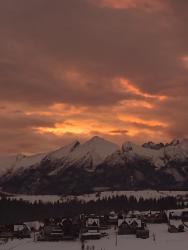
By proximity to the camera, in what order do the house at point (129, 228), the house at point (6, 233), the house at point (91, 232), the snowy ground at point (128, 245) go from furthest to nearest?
the house at point (129, 228)
the house at point (6, 233)
the house at point (91, 232)
the snowy ground at point (128, 245)

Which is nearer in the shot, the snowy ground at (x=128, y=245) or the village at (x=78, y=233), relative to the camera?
the snowy ground at (x=128, y=245)

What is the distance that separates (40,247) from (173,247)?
81.7 ft

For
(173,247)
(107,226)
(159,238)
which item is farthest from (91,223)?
(173,247)

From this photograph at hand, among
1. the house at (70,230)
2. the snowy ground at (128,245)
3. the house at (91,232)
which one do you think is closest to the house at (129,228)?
the house at (91,232)

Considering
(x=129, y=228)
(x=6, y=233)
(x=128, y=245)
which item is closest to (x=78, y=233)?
(x=129, y=228)

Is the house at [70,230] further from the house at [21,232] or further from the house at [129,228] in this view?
the house at [129,228]

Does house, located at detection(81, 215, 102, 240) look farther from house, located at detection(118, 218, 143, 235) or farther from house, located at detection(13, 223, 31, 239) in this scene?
house, located at detection(13, 223, 31, 239)

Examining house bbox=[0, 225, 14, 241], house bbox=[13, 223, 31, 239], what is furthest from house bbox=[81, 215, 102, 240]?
house bbox=[0, 225, 14, 241]

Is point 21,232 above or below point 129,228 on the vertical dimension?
below

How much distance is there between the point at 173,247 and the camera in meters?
96.6

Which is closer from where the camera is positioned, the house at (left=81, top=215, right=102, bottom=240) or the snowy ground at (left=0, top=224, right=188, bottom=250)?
the snowy ground at (left=0, top=224, right=188, bottom=250)

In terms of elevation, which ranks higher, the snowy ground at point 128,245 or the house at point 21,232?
the house at point 21,232

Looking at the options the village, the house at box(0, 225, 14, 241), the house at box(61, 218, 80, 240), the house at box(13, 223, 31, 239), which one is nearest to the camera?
the village

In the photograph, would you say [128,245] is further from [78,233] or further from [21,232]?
[21,232]
